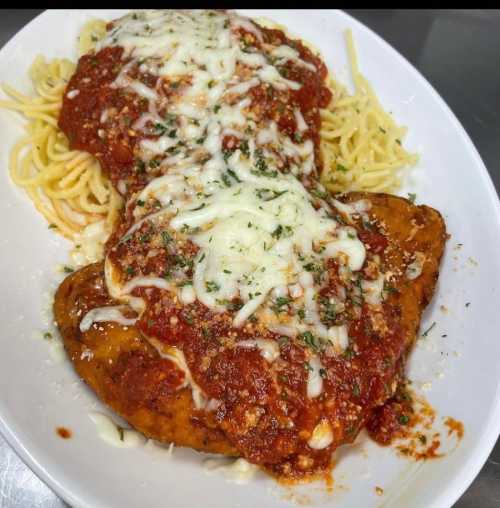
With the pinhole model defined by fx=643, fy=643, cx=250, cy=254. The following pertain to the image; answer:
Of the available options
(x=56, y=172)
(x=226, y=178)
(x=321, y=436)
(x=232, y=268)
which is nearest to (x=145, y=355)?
(x=232, y=268)

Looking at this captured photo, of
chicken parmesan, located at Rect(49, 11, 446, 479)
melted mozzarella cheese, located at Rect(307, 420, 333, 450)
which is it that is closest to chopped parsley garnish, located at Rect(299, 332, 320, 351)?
chicken parmesan, located at Rect(49, 11, 446, 479)

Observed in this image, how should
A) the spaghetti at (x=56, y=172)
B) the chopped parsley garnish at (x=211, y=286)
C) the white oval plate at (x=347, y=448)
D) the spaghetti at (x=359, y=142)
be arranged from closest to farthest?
the white oval plate at (x=347, y=448), the chopped parsley garnish at (x=211, y=286), the spaghetti at (x=56, y=172), the spaghetti at (x=359, y=142)

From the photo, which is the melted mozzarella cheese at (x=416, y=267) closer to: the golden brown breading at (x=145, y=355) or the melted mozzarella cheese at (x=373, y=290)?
the golden brown breading at (x=145, y=355)

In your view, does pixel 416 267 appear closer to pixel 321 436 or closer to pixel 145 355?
pixel 321 436

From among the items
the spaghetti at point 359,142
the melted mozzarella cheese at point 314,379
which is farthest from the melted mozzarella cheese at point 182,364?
the spaghetti at point 359,142
